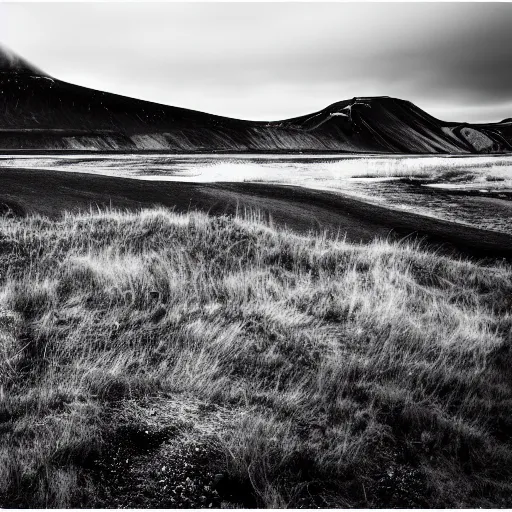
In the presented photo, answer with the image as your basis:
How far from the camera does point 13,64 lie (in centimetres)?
14725

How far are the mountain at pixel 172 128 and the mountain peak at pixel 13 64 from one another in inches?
11.8

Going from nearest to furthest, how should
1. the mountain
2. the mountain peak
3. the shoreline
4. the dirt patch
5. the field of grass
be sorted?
the dirt patch < the field of grass < the shoreline < the mountain < the mountain peak

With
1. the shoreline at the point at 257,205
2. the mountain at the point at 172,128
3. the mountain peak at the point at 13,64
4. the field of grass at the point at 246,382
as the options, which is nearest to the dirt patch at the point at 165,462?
the field of grass at the point at 246,382

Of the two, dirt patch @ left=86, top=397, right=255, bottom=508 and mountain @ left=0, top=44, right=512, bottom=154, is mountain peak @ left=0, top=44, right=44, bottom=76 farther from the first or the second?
dirt patch @ left=86, top=397, right=255, bottom=508

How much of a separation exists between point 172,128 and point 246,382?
4549 inches

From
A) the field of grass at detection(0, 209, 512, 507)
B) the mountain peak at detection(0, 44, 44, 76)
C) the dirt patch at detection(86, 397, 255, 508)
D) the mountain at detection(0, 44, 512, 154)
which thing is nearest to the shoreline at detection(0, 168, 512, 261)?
the field of grass at detection(0, 209, 512, 507)

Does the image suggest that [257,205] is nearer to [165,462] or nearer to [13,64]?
[165,462]

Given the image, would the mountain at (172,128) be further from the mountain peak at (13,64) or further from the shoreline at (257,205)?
the shoreline at (257,205)

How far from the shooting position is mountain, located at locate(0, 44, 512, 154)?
3745 inches

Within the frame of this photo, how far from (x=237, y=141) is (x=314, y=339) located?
11504 cm

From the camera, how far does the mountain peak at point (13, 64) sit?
138375mm

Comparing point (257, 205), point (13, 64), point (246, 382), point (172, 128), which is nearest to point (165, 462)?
point (246, 382)

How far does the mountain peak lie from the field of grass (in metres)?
152

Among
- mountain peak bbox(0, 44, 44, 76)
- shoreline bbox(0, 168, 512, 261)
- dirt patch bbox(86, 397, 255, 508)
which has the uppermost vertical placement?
mountain peak bbox(0, 44, 44, 76)
